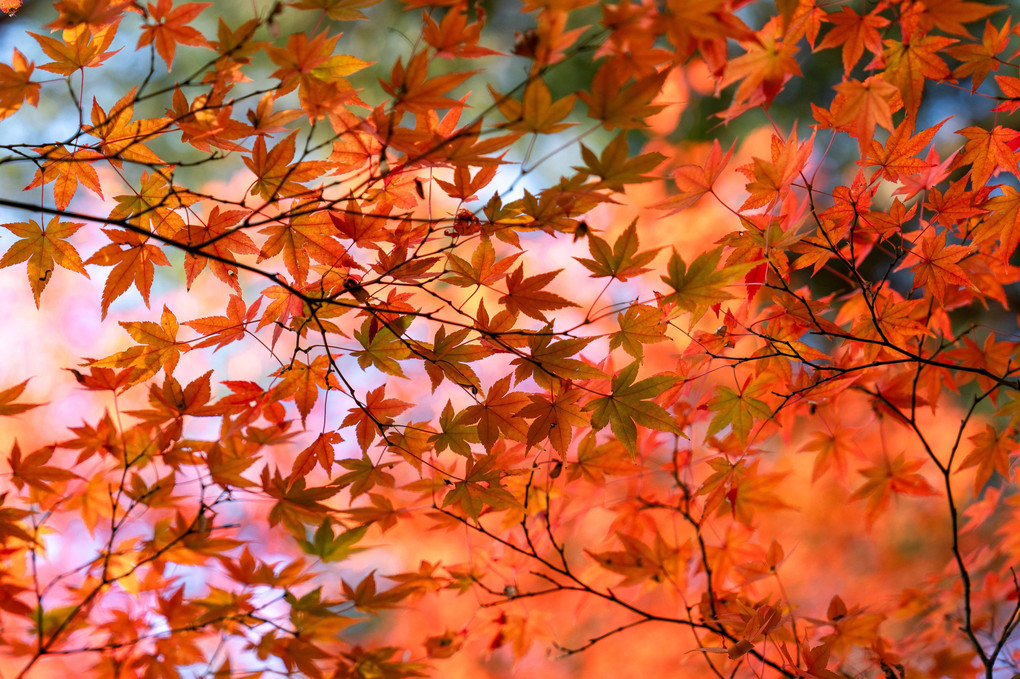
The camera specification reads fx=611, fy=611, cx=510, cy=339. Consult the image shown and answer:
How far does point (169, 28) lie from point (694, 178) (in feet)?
2.61

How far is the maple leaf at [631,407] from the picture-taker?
875 millimetres

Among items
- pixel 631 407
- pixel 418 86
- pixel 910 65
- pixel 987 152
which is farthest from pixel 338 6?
pixel 987 152

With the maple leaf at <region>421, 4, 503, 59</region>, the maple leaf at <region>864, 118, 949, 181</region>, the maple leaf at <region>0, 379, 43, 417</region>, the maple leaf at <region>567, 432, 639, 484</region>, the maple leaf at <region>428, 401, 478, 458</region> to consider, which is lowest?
the maple leaf at <region>0, 379, 43, 417</region>

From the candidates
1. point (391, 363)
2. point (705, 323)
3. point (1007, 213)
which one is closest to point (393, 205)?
point (391, 363)

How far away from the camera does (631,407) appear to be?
0.89m

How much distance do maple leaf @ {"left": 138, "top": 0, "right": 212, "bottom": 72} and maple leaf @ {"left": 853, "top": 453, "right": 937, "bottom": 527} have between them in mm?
1445

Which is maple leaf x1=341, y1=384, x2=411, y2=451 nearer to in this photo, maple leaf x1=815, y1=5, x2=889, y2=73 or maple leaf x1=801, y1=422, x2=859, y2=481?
maple leaf x1=815, y1=5, x2=889, y2=73

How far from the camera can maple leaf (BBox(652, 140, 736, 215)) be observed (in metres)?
0.96

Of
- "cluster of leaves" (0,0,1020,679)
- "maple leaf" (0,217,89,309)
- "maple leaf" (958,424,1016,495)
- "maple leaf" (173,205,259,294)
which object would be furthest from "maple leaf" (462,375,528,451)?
"maple leaf" (958,424,1016,495)

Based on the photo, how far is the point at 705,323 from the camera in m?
2.82

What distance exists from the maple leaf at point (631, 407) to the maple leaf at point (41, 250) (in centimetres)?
81

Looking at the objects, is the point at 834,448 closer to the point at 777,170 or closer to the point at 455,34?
the point at 777,170

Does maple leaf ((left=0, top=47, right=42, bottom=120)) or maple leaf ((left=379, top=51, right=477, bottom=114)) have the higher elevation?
maple leaf ((left=0, top=47, right=42, bottom=120))

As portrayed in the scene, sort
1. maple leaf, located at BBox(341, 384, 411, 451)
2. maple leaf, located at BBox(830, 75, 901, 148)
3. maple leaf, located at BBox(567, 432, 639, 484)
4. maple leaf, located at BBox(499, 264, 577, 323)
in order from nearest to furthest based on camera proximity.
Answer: maple leaf, located at BBox(830, 75, 901, 148) → maple leaf, located at BBox(499, 264, 577, 323) → maple leaf, located at BBox(341, 384, 411, 451) → maple leaf, located at BBox(567, 432, 639, 484)
